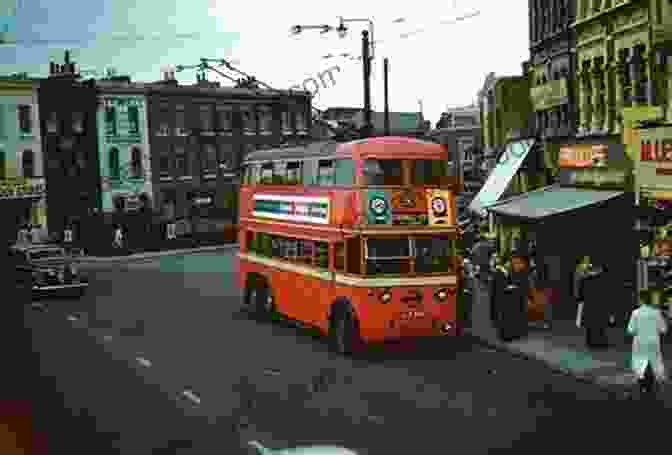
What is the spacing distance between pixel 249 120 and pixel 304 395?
197 feet

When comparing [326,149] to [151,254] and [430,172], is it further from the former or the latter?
[151,254]

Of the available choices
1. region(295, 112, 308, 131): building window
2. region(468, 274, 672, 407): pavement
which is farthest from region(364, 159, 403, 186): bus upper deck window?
region(295, 112, 308, 131): building window

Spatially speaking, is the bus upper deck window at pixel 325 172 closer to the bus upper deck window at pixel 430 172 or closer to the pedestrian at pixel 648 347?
the bus upper deck window at pixel 430 172

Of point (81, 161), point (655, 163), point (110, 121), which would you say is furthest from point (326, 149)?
point (110, 121)

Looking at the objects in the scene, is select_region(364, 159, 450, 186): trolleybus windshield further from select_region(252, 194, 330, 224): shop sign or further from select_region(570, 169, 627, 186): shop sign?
select_region(570, 169, 627, 186): shop sign

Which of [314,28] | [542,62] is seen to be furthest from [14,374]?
[542,62]

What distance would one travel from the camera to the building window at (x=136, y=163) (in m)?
68.7

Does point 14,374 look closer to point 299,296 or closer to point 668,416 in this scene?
point 299,296

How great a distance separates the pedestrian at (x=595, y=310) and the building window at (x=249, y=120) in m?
57.2

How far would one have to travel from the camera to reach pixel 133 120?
68.3 meters

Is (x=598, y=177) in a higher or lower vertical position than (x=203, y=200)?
higher

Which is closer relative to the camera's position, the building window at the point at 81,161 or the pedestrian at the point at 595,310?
the pedestrian at the point at 595,310

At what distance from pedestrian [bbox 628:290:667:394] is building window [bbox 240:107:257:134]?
201ft

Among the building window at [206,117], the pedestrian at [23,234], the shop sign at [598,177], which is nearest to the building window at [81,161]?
the pedestrian at [23,234]
